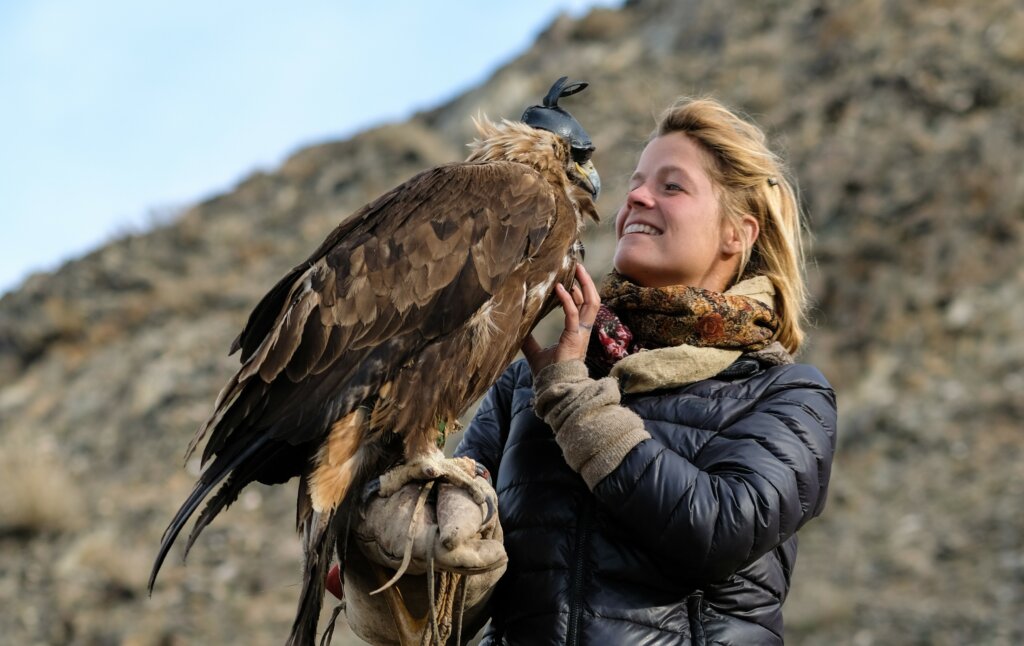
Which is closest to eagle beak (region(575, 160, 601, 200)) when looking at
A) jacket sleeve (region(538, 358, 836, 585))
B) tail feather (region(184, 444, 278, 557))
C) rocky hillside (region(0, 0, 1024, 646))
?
jacket sleeve (region(538, 358, 836, 585))

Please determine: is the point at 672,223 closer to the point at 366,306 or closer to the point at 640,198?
the point at 640,198

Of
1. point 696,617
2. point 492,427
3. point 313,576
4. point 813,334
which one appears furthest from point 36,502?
point 696,617

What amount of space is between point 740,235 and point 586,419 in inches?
32.5

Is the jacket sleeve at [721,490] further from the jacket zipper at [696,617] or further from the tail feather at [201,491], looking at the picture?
the tail feather at [201,491]

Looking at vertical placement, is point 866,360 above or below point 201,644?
below

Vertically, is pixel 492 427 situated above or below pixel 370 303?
below

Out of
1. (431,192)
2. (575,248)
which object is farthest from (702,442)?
(431,192)

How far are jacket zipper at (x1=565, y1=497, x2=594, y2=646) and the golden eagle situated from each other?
0.34m

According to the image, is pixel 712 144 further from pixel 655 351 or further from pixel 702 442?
pixel 702 442

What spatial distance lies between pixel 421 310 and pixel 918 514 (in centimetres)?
663

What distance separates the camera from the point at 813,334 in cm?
1113

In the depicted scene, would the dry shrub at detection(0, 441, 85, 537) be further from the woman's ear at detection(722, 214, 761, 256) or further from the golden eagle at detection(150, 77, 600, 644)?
the woman's ear at detection(722, 214, 761, 256)

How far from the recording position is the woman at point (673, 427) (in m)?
2.46

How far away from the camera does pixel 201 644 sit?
32.0 feet
